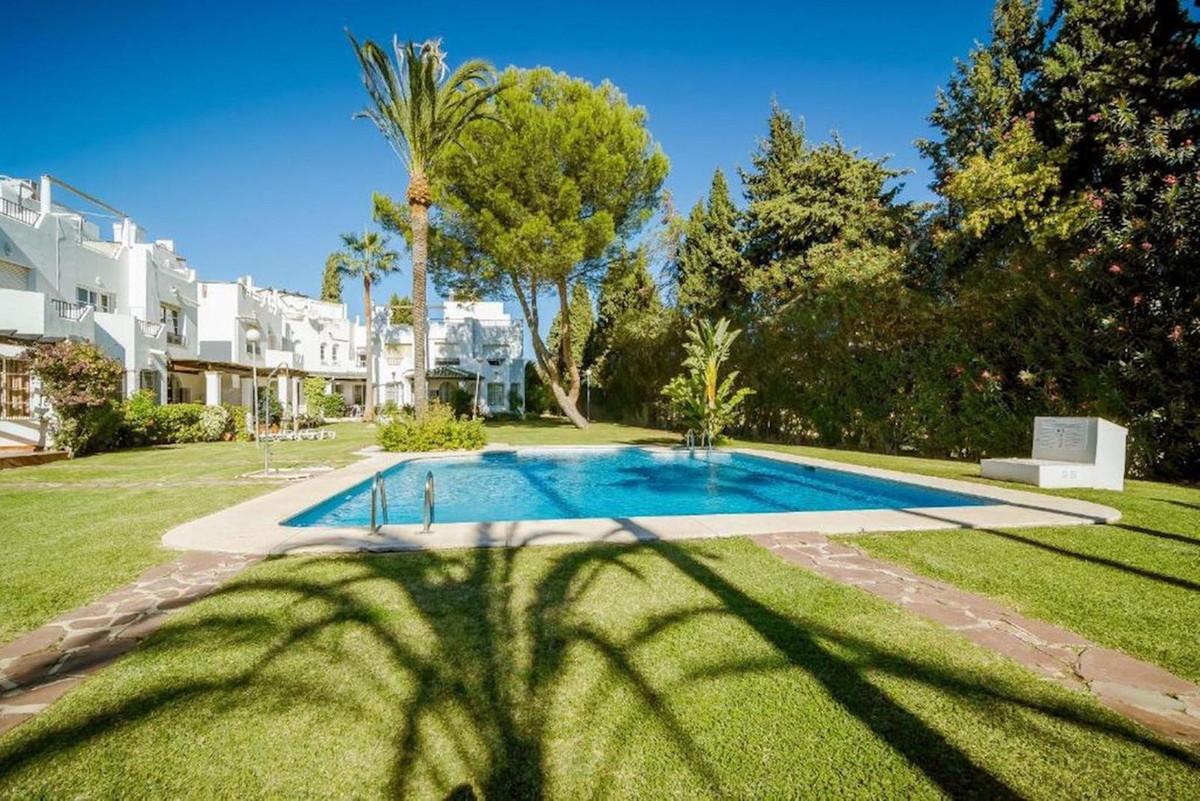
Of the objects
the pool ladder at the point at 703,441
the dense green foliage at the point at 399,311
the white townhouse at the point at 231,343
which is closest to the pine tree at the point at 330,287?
the dense green foliage at the point at 399,311

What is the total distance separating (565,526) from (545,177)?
55.1ft

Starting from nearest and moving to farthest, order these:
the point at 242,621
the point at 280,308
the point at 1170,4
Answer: the point at 242,621
the point at 1170,4
the point at 280,308

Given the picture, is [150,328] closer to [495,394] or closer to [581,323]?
[495,394]

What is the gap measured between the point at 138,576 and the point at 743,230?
2708 centimetres

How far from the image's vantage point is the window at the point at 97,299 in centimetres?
1962

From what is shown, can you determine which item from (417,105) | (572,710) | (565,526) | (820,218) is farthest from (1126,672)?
(820,218)

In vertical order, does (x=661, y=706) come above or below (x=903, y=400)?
below

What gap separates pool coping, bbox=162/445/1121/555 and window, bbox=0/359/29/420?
1482 centimetres

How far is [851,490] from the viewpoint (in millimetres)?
10000

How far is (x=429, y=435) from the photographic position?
15.3m

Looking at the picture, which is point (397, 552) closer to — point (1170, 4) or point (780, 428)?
point (780, 428)

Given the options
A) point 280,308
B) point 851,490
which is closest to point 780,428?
point 851,490

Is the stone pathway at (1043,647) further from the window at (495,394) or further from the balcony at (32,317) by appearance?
the window at (495,394)

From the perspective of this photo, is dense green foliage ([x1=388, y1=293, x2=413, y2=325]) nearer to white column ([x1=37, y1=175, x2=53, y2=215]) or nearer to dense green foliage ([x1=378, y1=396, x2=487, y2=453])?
white column ([x1=37, y1=175, x2=53, y2=215])
